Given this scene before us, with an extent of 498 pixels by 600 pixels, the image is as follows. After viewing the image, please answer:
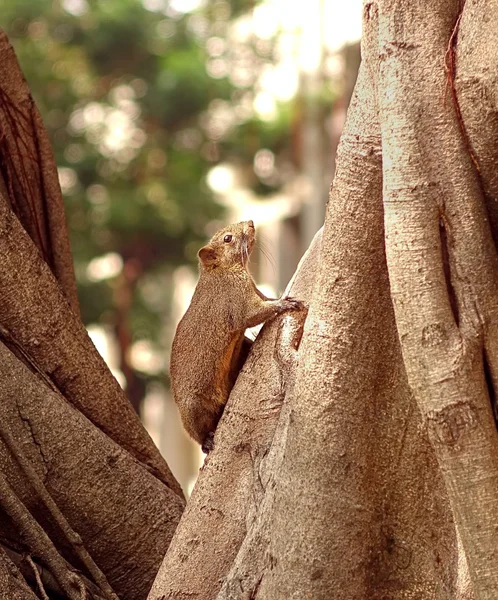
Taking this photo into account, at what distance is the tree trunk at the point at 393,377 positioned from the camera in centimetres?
230

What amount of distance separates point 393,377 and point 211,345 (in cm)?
107

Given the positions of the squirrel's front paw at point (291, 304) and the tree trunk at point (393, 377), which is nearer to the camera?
the tree trunk at point (393, 377)

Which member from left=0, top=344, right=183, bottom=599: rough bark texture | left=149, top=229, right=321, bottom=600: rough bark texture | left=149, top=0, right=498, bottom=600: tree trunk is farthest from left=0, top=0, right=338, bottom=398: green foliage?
left=149, top=0, right=498, bottom=600: tree trunk

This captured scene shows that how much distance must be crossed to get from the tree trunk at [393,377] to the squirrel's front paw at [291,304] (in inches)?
10.5

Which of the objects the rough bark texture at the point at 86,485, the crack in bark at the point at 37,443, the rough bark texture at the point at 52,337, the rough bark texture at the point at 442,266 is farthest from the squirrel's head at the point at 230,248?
the rough bark texture at the point at 442,266

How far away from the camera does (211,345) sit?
352 cm

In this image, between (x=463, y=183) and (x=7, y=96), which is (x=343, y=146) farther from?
(x=7, y=96)

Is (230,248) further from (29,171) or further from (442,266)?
(442,266)

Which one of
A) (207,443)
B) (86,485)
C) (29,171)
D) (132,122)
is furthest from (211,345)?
(132,122)

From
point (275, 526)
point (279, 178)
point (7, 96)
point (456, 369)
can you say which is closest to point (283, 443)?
point (275, 526)

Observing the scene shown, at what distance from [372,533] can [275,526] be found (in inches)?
9.0

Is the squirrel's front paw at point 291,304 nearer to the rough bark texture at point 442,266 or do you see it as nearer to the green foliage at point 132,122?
the rough bark texture at point 442,266

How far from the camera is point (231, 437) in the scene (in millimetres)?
2930

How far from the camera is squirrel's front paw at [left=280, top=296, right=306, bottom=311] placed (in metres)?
3.10
